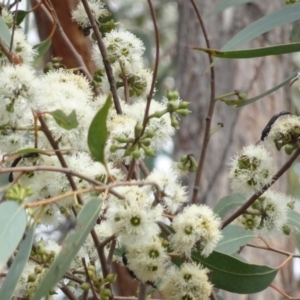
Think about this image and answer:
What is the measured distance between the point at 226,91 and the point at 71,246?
1.10m

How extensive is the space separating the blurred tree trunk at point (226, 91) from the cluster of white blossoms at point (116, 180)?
850 millimetres

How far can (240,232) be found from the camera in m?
0.86

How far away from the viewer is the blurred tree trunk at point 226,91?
1.64 m

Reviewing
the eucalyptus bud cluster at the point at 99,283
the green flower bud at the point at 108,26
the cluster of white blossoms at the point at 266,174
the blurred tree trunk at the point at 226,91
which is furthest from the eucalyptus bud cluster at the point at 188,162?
the blurred tree trunk at the point at 226,91

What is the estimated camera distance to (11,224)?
25.4 inches

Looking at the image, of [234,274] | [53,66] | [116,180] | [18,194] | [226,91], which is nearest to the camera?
[18,194]

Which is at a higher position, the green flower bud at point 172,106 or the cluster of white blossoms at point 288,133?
the cluster of white blossoms at point 288,133

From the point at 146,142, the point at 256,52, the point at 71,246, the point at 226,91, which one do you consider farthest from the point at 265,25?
the point at 226,91

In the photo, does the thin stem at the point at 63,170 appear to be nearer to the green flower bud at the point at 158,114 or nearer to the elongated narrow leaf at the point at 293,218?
the green flower bud at the point at 158,114

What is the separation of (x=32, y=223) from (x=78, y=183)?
75 millimetres

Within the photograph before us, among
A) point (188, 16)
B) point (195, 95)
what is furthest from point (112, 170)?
point (188, 16)

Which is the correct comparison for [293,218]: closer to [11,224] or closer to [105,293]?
[105,293]

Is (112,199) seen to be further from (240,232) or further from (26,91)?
(240,232)

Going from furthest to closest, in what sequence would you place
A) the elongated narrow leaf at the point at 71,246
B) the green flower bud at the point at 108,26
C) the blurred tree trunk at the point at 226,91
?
1. the blurred tree trunk at the point at 226,91
2. the green flower bud at the point at 108,26
3. the elongated narrow leaf at the point at 71,246
